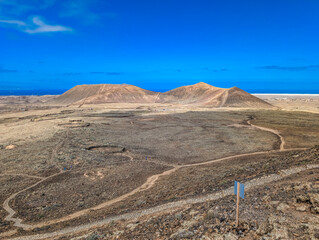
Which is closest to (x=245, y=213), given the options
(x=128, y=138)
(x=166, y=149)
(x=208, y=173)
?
(x=208, y=173)

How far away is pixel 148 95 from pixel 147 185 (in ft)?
308

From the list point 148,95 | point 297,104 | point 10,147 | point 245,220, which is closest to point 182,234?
point 245,220

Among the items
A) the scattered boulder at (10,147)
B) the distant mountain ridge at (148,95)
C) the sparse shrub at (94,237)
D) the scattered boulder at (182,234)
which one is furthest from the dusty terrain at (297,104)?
the sparse shrub at (94,237)

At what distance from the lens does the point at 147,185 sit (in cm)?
1554

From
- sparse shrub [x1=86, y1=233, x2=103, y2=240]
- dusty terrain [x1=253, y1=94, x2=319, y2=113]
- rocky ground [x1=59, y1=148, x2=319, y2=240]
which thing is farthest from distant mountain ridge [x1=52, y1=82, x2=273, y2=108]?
sparse shrub [x1=86, y1=233, x2=103, y2=240]

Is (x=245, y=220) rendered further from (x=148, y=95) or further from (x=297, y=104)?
(x=148, y=95)

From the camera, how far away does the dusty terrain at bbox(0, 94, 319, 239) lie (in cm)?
823

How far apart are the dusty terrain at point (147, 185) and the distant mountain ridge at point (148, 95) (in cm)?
5800

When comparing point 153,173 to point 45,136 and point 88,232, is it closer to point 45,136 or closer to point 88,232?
point 88,232

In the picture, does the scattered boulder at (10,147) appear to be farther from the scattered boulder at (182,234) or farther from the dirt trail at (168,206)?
the scattered boulder at (182,234)

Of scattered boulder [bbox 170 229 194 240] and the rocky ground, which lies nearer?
the rocky ground

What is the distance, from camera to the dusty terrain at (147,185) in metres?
8.23

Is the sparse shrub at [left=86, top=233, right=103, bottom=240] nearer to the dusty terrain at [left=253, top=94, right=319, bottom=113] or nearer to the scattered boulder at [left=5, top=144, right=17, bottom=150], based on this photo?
the scattered boulder at [left=5, top=144, right=17, bottom=150]

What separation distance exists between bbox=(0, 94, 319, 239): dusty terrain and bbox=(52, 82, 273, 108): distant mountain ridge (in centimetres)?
5800
